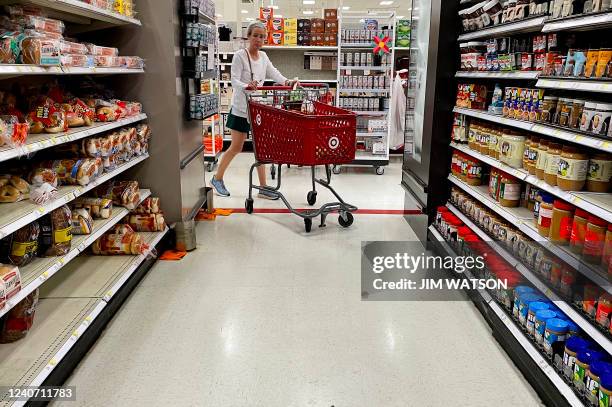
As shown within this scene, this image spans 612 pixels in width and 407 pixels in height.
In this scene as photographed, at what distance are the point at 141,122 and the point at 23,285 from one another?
1.88 meters

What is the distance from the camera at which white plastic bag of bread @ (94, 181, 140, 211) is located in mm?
3309

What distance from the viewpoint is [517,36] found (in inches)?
130

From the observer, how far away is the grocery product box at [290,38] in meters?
8.22

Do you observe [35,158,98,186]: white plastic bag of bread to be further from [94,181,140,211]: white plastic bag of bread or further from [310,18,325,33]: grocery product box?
[310,18,325,33]: grocery product box

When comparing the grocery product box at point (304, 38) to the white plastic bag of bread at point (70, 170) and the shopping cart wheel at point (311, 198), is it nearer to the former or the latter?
the shopping cart wheel at point (311, 198)

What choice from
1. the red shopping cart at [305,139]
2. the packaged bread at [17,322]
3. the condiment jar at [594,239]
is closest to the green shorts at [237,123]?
the red shopping cart at [305,139]

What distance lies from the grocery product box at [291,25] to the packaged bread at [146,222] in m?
5.46

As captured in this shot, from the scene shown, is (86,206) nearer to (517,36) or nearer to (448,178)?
(448,178)

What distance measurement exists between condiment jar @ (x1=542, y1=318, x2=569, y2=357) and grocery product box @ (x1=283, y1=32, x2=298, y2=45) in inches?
274

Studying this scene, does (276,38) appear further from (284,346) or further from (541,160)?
(284,346)

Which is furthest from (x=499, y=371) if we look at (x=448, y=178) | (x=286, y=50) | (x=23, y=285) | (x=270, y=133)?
(x=286, y=50)

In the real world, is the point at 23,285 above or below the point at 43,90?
below

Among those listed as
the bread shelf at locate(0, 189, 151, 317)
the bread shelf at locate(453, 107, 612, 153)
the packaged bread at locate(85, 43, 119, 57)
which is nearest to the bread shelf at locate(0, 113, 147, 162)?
the packaged bread at locate(85, 43, 119, 57)

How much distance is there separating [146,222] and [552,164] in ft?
8.72
